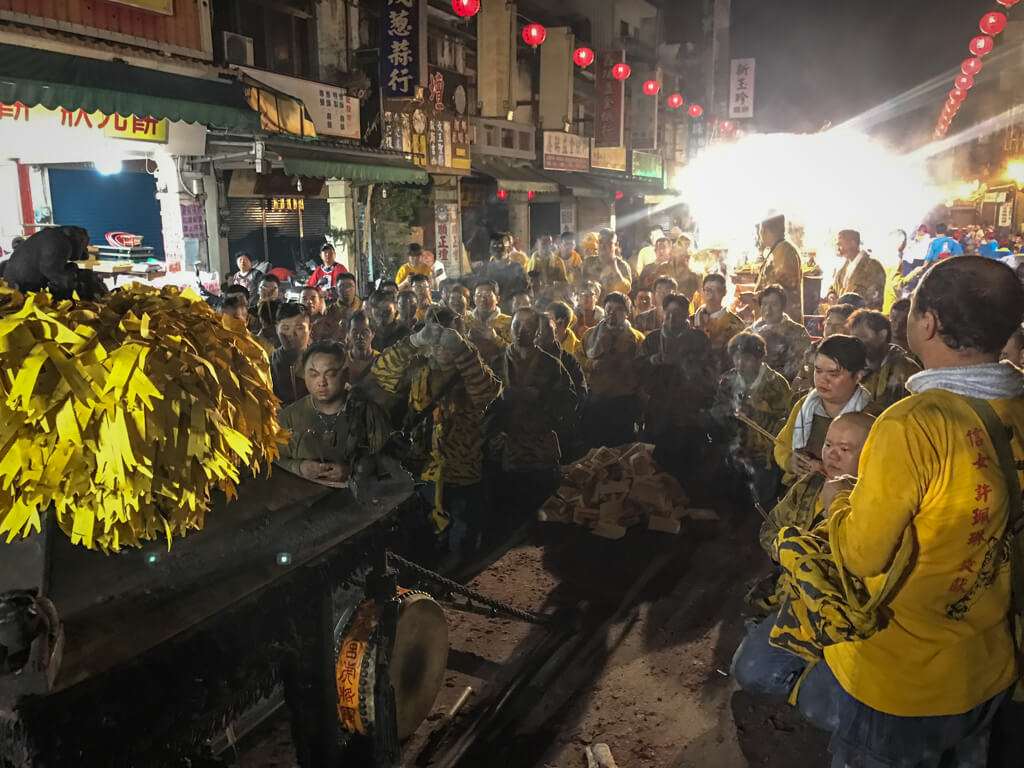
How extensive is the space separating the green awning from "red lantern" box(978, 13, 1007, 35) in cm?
1405

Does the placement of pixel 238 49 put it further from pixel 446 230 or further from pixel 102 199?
pixel 446 230

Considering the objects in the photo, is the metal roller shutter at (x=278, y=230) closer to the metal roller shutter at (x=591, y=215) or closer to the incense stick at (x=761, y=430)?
the incense stick at (x=761, y=430)

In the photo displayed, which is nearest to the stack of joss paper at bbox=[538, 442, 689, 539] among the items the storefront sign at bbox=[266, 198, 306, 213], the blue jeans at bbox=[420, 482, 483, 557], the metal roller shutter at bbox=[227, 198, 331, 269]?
the blue jeans at bbox=[420, 482, 483, 557]

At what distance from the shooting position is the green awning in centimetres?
1148

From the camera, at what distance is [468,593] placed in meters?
4.45

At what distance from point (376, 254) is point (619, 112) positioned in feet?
36.5

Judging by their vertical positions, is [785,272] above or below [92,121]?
below

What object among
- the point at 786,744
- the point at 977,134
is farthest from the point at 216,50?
the point at 977,134

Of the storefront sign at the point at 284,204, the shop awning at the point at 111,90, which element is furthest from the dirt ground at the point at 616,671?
the storefront sign at the point at 284,204

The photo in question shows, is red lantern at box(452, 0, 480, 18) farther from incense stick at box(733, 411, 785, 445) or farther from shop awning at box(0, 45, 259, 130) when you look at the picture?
incense stick at box(733, 411, 785, 445)

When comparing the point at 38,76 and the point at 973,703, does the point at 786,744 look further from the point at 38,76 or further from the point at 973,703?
the point at 38,76

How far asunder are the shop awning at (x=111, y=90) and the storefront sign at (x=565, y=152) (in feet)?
44.6

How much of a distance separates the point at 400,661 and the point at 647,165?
31.1 metres

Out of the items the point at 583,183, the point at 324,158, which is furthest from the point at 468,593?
the point at 583,183
